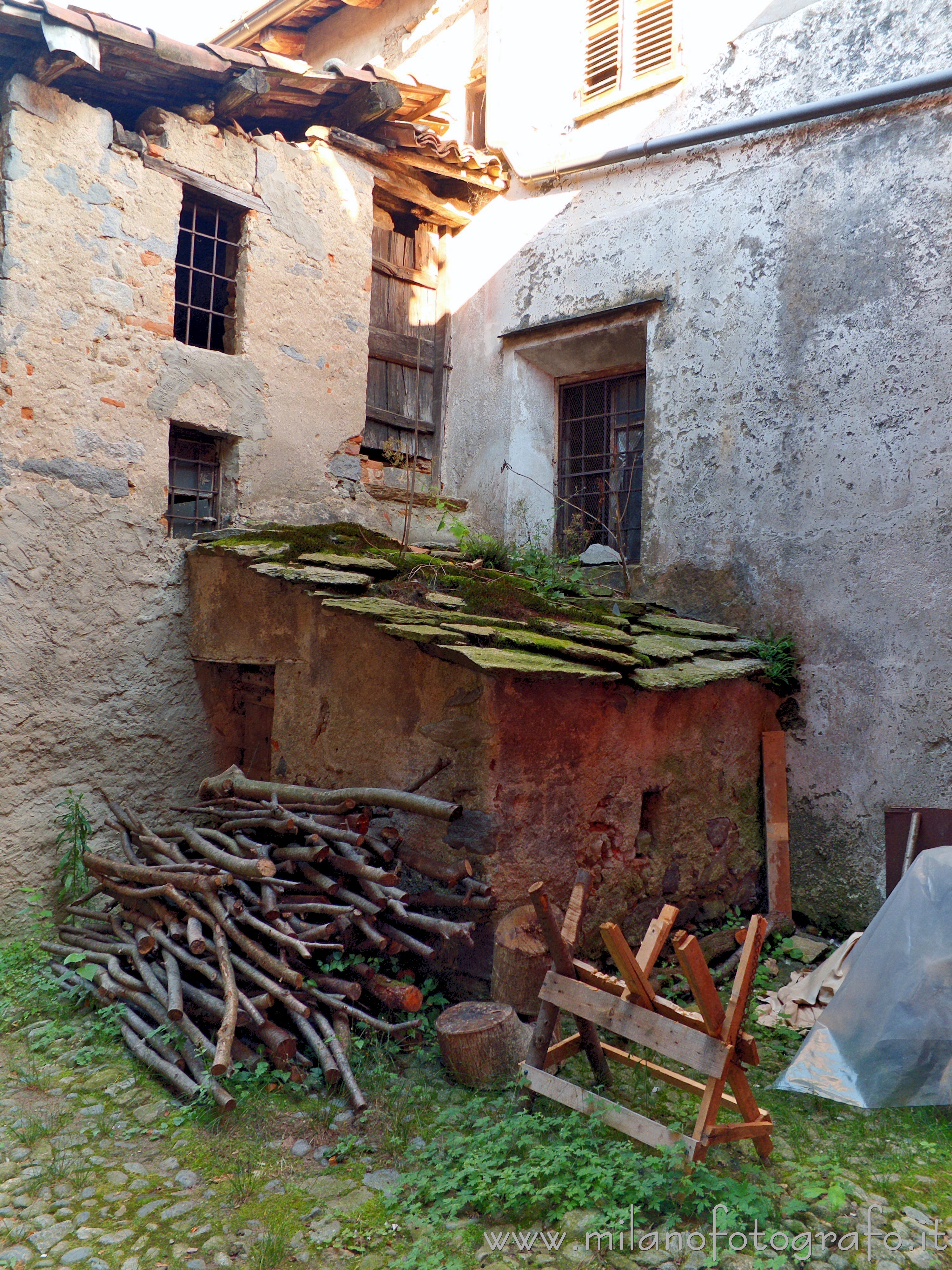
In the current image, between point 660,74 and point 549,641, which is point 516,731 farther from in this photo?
point 660,74

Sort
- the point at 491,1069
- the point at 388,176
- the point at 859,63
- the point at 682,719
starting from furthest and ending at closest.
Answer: the point at 388,176 → the point at 859,63 → the point at 682,719 → the point at 491,1069

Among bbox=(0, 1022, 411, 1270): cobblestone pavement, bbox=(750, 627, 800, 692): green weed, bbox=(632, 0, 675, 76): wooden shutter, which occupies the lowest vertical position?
bbox=(0, 1022, 411, 1270): cobblestone pavement

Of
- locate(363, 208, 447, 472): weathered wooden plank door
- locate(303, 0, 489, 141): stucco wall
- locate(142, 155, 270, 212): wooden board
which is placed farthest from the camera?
locate(303, 0, 489, 141): stucco wall

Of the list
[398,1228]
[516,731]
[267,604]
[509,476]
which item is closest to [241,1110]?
[398,1228]

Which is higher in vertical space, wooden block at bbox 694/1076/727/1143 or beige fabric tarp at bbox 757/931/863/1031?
wooden block at bbox 694/1076/727/1143

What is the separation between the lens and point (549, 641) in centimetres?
461

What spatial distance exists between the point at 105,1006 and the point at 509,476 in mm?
5129

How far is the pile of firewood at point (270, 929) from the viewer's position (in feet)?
13.1

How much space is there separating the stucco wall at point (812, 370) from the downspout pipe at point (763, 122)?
12 centimetres

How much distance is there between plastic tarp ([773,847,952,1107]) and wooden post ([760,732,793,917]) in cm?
202

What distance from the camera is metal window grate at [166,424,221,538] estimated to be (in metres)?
6.56

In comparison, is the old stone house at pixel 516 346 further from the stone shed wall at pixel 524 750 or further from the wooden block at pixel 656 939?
the wooden block at pixel 656 939

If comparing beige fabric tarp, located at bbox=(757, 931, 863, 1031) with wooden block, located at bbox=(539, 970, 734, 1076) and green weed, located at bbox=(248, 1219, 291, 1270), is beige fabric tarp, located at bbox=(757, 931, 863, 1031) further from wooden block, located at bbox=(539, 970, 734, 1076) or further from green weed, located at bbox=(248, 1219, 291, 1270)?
green weed, located at bbox=(248, 1219, 291, 1270)

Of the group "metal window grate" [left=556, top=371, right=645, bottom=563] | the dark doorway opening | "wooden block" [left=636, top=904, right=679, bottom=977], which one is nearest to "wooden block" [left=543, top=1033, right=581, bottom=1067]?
"wooden block" [left=636, top=904, right=679, bottom=977]
